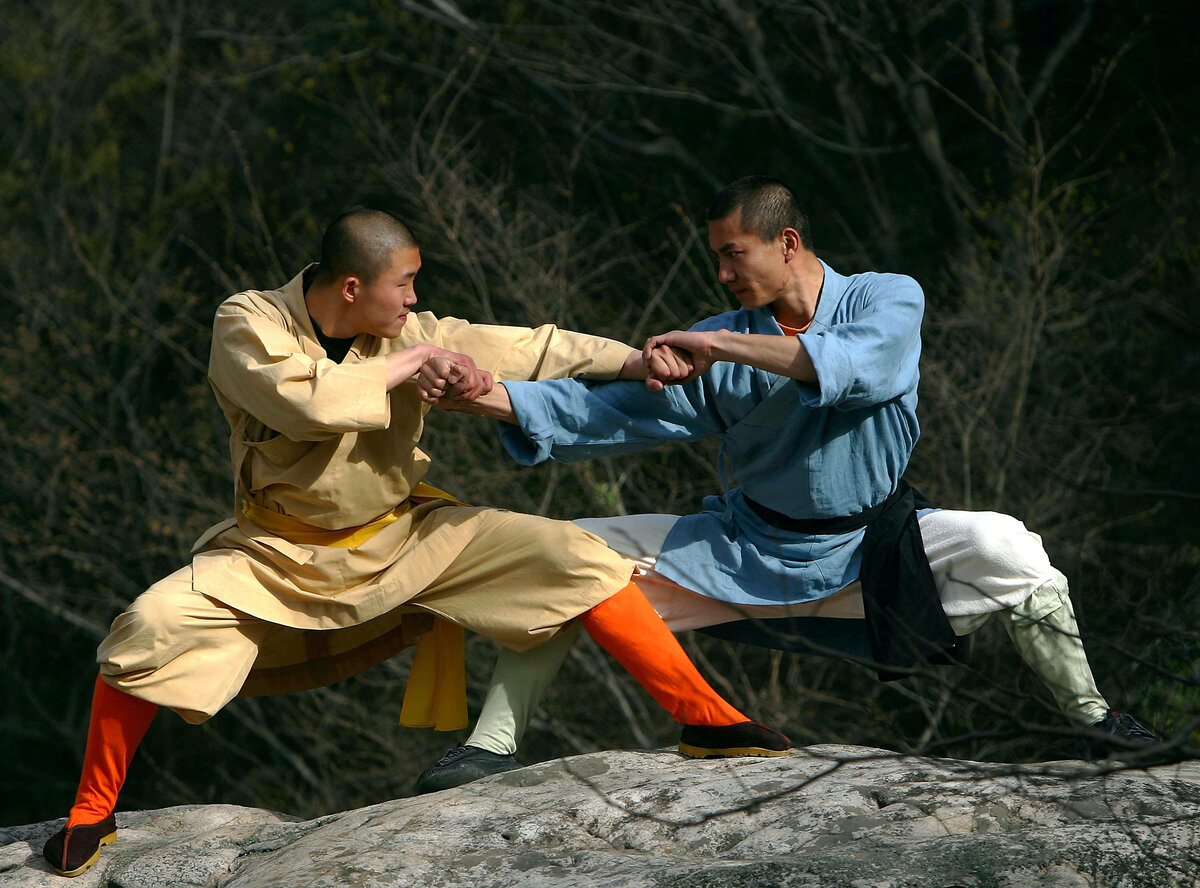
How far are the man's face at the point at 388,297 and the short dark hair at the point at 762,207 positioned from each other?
2.50 ft

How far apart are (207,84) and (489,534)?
27.9ft

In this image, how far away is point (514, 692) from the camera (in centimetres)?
353

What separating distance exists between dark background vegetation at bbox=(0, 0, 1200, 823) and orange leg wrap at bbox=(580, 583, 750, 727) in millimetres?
3179

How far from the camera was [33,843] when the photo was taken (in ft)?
11.3

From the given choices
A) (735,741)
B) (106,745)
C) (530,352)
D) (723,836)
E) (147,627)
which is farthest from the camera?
(530,352)

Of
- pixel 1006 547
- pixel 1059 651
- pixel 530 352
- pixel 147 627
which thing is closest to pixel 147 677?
pixel 147 627

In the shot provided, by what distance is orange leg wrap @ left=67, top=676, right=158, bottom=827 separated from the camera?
3299 millimetres

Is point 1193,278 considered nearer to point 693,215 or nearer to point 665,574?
point 693,215

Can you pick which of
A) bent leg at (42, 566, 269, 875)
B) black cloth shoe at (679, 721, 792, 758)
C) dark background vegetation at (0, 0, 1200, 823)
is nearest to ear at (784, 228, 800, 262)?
black cloth shoe at (679, 721, 792, 758)

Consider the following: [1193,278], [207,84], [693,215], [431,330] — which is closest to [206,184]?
[207,84]

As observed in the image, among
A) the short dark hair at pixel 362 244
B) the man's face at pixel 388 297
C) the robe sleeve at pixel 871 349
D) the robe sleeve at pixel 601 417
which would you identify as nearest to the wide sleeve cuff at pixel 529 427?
the robe sleeve at pixel 601 417

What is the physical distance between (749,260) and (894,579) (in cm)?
85

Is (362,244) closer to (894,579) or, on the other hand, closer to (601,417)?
(601,417)

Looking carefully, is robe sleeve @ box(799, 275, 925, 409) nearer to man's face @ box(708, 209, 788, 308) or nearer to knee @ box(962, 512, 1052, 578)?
man's face @ box(708, 209, 788, 308)
